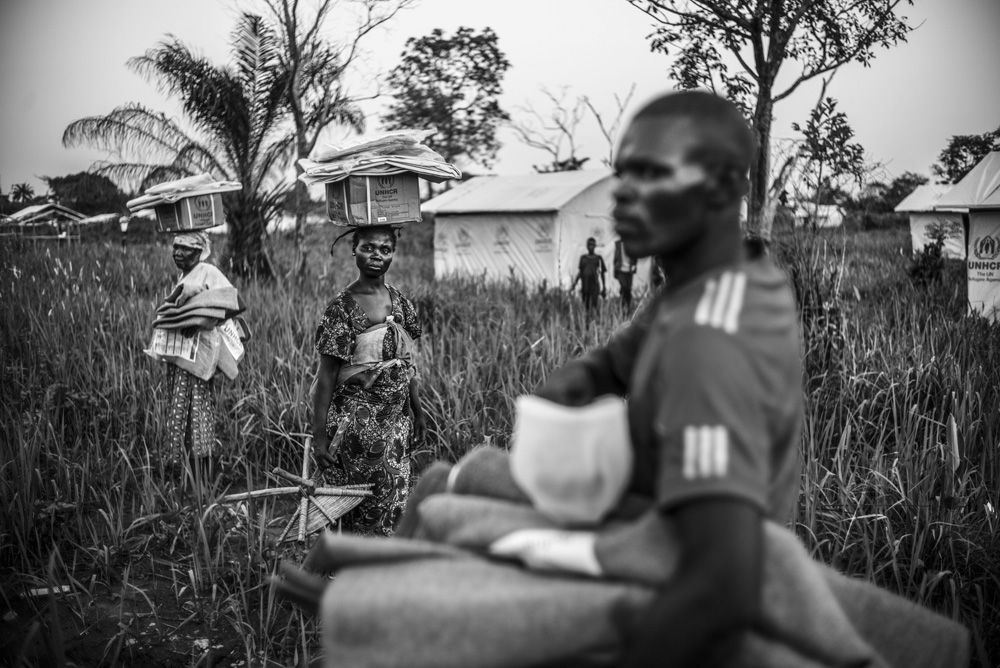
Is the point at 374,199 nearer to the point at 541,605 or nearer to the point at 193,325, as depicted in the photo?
the point at 193,325

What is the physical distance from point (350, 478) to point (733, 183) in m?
2.70

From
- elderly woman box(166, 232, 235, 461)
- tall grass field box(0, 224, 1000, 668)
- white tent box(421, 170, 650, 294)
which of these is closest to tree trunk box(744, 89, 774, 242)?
tall grass field box(0, 224, 1000, 668)

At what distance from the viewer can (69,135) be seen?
40.0 ft

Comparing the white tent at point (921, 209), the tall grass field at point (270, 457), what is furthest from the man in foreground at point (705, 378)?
the white tent at point (921, 209)

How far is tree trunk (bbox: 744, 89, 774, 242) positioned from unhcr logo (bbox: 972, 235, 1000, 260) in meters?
3.54

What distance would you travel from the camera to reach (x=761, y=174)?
6.34 meters

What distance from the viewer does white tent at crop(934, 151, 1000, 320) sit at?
30.4ft

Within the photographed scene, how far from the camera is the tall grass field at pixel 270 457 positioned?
2.96 meters

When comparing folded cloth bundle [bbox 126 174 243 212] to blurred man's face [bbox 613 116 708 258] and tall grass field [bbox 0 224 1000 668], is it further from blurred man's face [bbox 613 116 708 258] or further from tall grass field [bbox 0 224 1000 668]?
blurred man's face [bbox 613 116 708 258]

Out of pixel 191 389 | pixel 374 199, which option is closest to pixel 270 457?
pixel 191 389

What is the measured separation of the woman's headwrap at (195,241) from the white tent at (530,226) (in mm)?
11638

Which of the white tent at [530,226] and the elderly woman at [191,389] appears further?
the white tent at [530,226]

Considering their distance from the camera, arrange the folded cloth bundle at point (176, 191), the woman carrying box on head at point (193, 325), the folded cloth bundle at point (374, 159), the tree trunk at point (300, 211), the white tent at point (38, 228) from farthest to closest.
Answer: the white tent at point (38, 228)
the tree trunk at point (300, 211)
the woman carrying box on head at point (193, 325)
the folded cloth bundle at point (176, 191)
the folded cloth bundle at point (374, 159)

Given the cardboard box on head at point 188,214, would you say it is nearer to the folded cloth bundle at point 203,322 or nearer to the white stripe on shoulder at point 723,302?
the folded cloth bundle at point 203,322
